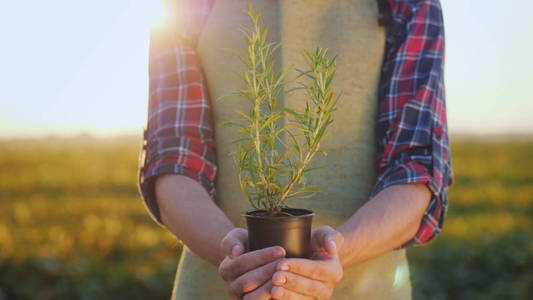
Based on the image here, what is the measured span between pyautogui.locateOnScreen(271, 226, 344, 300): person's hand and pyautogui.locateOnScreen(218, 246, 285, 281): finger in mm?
24

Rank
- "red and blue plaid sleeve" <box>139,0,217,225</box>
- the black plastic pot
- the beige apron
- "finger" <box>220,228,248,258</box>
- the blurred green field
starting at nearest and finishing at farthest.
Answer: the black plastic pot → "finger" <box>220,228,248,258</box> → "red and blue plaid sleeve" <box>139,0,217,225</box> → the beige apron → the blurred green field

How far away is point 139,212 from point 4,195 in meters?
6.05

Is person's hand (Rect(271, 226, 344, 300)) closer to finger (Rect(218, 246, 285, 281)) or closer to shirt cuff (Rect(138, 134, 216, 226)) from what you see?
finger (Rect(218, 246, 285, 281))

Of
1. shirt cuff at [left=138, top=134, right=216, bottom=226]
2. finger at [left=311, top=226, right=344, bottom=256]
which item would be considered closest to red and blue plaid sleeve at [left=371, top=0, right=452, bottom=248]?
finger at [left=311, top=226, right=344, bottom=256]

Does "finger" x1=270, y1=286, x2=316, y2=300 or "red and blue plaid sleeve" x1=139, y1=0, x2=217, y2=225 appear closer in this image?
"finger" x1=270, y1=286, x2=316, y2=300

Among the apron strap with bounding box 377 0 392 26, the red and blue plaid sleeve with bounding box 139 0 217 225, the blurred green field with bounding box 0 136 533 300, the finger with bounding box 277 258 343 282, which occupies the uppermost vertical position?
the apron strap with bounding box 377 0 392 26

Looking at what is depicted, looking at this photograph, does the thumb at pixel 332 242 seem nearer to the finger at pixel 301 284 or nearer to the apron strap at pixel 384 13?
the finger at pixel 301 284

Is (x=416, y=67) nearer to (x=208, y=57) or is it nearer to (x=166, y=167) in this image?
(x=208, y=57)

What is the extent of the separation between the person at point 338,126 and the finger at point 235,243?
297mm

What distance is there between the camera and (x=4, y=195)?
17.5 m

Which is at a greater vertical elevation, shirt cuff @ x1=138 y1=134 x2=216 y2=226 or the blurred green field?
shirt cuff @ x1=138 y1=134 x2=216 y2=226

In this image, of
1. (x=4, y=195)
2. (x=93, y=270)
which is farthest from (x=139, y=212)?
(x=93, y=270)

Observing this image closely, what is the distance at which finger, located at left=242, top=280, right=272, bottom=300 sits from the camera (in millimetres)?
1128

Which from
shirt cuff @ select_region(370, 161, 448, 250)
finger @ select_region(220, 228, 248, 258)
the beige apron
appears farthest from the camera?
the beige apron
